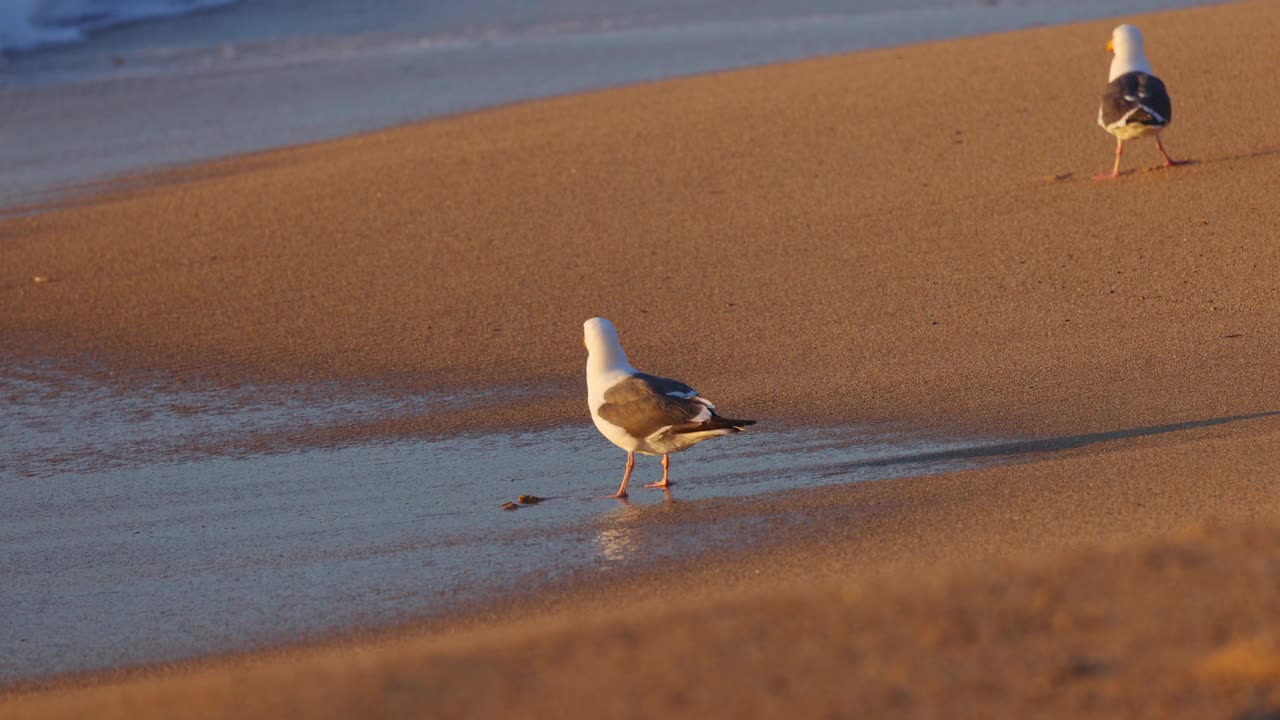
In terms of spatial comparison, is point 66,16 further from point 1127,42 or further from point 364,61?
point 1127,42

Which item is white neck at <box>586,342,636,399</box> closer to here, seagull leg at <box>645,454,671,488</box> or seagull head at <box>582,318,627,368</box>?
seagull head at <box>582,318,627,368</box>

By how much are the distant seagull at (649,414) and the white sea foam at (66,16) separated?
2215 cm

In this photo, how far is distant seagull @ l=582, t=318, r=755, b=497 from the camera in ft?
21.1

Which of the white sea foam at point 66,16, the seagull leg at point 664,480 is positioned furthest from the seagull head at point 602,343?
the white sea foam at point 66,16

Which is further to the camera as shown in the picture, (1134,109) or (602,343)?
(1134,109)

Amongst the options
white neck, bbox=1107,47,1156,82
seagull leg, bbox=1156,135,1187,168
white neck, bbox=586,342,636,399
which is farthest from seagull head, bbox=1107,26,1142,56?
white neck, bbox=586,342,636,399

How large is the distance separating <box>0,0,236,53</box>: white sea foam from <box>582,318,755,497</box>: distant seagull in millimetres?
22152

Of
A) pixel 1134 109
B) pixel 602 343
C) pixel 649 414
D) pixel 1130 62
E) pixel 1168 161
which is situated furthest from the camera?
pixel 1130 62

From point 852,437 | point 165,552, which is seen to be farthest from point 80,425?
point 852,437

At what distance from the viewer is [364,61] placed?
842 inches

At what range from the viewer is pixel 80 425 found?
27.7 ft

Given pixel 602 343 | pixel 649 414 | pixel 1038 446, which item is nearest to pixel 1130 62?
pixel 1038 446

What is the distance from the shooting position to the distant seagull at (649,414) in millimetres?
6418

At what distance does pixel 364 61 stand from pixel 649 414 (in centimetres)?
1589
